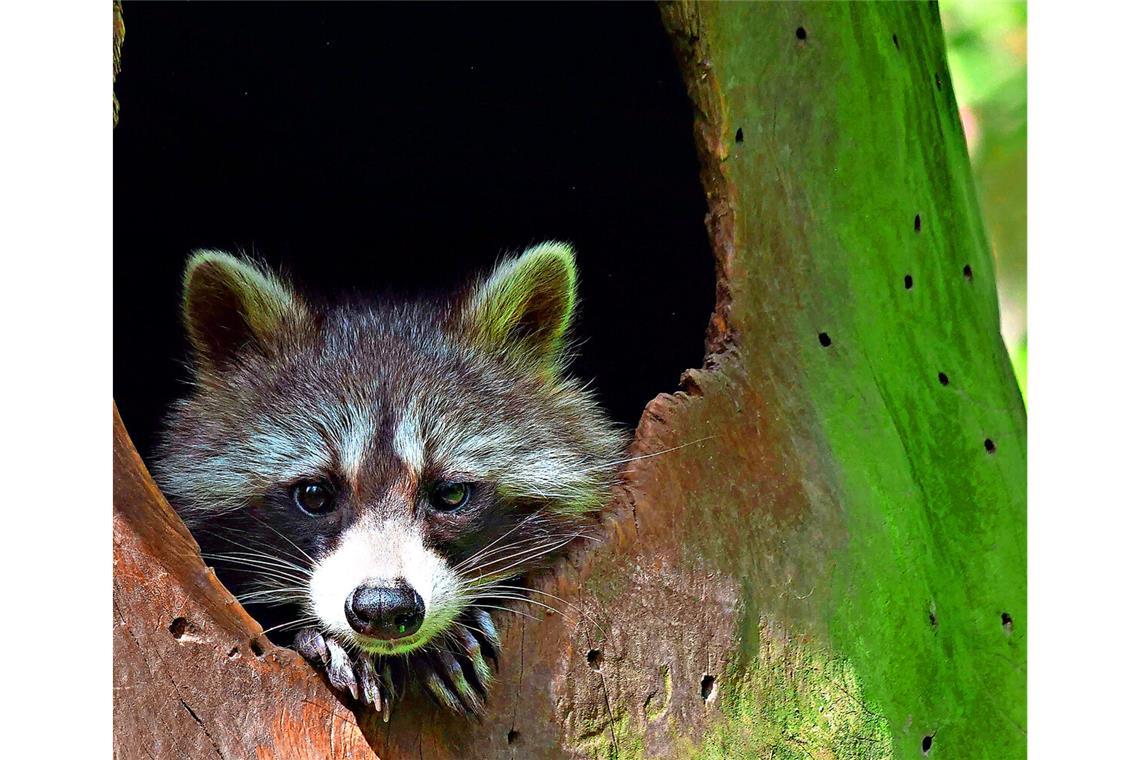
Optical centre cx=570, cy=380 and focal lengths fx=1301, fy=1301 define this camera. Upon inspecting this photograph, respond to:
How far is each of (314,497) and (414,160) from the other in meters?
1.83

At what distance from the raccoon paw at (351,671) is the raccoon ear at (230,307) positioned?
1.01 metres

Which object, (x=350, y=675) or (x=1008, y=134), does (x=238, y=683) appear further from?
(x=1008, y=134)

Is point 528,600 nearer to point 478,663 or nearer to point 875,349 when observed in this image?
point 478,663

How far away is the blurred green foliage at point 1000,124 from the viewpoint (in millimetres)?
4090

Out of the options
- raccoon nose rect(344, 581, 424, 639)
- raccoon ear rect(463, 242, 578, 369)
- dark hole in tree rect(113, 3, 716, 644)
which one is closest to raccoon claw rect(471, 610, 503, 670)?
raccoon nose rect(344, 581, 424, 639)

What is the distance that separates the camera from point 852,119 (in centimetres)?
354

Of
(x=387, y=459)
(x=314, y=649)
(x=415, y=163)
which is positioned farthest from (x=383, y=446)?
(x=415, y=163)

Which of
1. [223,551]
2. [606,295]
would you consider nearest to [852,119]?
[606,295]

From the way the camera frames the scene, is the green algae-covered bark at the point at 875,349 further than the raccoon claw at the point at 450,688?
Yes

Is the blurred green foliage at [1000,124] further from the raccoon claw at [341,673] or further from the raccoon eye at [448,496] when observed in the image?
the raccoon claw at [341,673]

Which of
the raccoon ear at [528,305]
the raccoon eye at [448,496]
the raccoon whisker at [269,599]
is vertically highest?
the raccoon ear at [528,305]

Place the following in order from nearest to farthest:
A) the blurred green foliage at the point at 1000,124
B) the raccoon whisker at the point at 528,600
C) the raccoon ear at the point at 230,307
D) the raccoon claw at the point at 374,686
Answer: the raccoon claw at the point at 374,686, the raccoon whisker at the point at 528,600, the raccoon ear at the point at 230,307, the blurred green foliage at the point at 1000,124

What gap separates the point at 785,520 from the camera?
131 inches

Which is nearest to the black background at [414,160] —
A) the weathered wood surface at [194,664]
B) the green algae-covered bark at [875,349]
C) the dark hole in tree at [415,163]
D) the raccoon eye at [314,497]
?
the dark hole in tree at [415,163]
